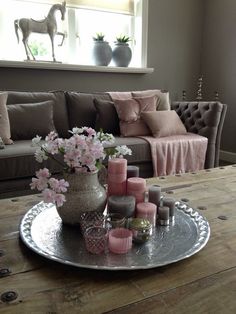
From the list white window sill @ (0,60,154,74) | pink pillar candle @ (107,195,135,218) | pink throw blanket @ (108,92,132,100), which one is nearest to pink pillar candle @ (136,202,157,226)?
pink pillar candle @ (107,195,135,218)

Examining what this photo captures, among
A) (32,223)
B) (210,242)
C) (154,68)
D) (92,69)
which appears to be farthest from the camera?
(154,68)

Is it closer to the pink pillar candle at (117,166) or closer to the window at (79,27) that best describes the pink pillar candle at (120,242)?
the pink pillar candle at (117,166)

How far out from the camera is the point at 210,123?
276 cm

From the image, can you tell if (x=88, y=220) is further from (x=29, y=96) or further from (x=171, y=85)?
(x=171, y=85)

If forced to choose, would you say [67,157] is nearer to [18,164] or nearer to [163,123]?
[18,164]

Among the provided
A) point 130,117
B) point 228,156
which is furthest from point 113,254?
point 228,156

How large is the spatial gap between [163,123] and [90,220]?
1.91m

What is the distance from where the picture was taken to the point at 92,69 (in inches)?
129

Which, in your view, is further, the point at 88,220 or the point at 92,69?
the point at 92,69

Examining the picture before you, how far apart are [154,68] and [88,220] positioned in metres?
3.07

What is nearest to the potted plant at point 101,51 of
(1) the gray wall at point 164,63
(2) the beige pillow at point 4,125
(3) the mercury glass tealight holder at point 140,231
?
(1) the gray wall at point 164,63

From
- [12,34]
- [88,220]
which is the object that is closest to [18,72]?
[12,34]

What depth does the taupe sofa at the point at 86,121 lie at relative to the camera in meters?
2.30

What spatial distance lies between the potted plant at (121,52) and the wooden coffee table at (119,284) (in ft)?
9.01
